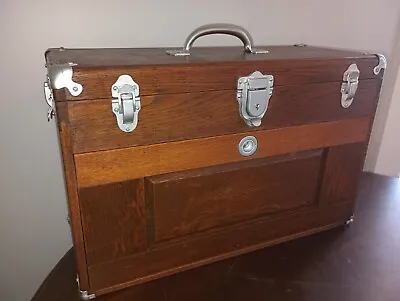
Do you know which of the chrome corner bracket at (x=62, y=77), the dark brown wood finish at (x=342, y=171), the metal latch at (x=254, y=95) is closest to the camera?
the chrome corner bracket at (x=62, y=77)

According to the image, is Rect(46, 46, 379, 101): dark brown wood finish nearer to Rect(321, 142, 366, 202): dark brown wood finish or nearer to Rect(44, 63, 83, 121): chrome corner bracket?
Rect(44, 63, 83, 121): chrome corner bracket

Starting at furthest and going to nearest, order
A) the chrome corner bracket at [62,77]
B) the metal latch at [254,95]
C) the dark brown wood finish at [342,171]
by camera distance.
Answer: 1. the dark brown wood finish at [342,171]
2. the metal latch at [254,95]
3. the chrome corner bracket at [62,77]

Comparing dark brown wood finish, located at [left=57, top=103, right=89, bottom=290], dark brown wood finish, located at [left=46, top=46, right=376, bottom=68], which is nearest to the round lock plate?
dark brown wood finish, located at [left=46, top=46, right=376, bottom=68]

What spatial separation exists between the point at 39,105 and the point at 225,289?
50 cm

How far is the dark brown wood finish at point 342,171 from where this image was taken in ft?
2.37

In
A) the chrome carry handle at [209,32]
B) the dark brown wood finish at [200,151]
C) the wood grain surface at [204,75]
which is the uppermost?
the chrome carry handle at [209,32]

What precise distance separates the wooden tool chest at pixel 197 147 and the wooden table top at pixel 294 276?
0.07ft

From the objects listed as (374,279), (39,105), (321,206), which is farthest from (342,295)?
(39,105)

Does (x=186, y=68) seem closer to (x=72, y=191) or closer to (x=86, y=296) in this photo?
(x=72, y=191)

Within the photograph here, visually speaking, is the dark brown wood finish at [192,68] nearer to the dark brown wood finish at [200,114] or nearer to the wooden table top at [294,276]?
the dark brown wood finish at [200,114]

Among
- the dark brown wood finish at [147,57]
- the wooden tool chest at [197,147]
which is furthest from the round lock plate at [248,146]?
the dark brown wood finish at [147,57]

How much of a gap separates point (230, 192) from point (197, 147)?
0.10m

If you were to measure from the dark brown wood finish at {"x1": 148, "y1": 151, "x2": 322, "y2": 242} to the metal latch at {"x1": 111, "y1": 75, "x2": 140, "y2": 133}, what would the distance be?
0.10 metres

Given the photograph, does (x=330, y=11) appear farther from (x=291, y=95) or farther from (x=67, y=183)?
(x=67, y=183)
